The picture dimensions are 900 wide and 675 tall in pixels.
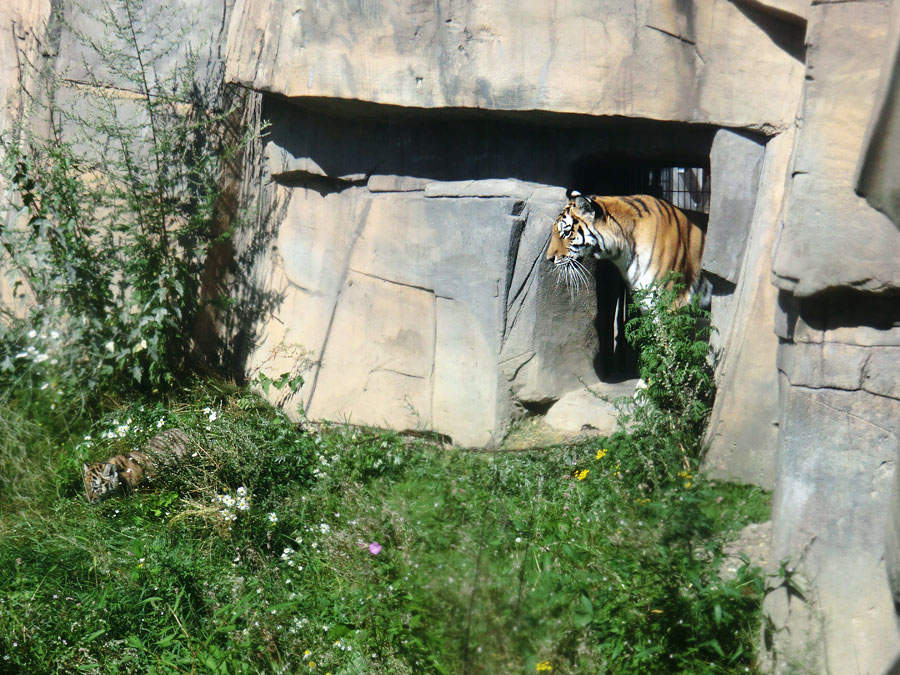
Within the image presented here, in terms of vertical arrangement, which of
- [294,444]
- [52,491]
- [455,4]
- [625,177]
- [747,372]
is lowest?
[52,491]

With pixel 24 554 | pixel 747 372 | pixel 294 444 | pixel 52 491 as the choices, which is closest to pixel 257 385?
pixel 294 444

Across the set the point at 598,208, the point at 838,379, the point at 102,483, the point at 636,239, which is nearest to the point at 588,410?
the point at 636,239

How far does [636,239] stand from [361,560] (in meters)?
3.06

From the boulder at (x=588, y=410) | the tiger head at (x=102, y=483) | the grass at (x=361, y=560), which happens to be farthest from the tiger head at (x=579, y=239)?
the tiger head at (x=102, y=483)

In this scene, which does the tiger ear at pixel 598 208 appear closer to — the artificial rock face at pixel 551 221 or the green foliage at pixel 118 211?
the artificial rock face at pixel 551 221

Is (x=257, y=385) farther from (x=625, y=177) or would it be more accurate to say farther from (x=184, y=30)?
(x=625, y=177)

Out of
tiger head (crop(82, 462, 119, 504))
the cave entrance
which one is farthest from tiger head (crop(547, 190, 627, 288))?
tiger head (crop(82, 462, 119, 504))

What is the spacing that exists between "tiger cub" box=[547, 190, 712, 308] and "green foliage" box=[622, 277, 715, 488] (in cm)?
86

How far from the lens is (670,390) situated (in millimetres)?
4637

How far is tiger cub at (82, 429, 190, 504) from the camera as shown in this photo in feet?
15.8

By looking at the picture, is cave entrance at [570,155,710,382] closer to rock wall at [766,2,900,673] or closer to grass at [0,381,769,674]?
grass at [0,381,769,674]

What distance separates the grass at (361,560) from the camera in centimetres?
303

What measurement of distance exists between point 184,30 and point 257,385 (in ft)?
7.89

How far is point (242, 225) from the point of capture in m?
6.38
